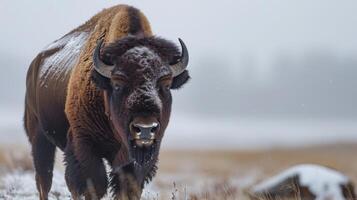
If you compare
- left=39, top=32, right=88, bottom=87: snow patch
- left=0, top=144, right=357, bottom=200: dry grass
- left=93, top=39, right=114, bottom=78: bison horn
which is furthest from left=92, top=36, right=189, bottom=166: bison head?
left=39, top=32, right=88, bottom=87: snow patch

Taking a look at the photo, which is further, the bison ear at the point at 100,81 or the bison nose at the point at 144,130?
the bison ear at the point at 100,81

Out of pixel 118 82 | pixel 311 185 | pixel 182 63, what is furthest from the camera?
pixel 311 185

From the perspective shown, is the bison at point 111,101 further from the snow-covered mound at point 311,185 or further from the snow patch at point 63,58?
the snow-covered mound at point 311,185

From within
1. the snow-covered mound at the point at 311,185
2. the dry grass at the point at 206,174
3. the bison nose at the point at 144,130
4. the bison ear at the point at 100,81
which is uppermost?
the bison ear at the point at 100,81

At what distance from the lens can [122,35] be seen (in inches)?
292

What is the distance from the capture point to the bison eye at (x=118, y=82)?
21.1ft

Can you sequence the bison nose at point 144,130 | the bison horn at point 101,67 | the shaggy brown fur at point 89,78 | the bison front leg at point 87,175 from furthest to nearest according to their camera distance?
the shaggy brown fur at point 89,78 → the bison front leg at point 87,175 → the bison horn at point 101,67 → the bison nose at point 144,130

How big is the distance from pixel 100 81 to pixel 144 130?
1.05 metres

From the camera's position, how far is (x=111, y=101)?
6645mm

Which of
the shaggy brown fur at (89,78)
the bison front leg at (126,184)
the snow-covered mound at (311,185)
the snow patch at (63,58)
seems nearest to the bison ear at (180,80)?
the shaggy brown fur at (89,78)

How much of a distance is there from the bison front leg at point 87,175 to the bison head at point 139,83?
44 cm

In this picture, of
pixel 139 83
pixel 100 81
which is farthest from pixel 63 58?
pixel 139 83

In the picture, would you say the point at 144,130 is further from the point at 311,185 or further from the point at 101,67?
the point at 311,185

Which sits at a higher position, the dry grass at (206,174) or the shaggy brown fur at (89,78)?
the shaggy brown fur at (89,78)
